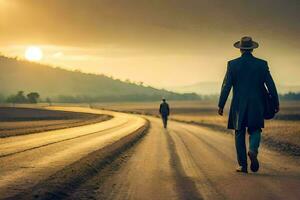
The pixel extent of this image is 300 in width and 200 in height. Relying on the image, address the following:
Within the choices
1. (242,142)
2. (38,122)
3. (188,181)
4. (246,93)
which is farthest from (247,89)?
(38,122)

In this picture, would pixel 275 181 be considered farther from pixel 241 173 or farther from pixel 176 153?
pixel 176 153

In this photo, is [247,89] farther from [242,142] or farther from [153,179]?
[153,179]

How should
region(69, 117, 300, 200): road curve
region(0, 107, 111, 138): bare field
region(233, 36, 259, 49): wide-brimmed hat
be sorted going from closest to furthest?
region(69, 117, 300, 200): road curve < region(233, 36, 259, 49): wide-brimmed hat < region(0, 107, 111, 138): bare field

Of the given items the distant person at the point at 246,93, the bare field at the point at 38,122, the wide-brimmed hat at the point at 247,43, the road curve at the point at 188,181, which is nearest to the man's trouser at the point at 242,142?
the distant person at the point at 246,93

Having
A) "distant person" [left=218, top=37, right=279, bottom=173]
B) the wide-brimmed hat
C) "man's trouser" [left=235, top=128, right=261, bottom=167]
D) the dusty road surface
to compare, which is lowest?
the dusty road surface

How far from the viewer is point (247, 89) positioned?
10383 millimetres

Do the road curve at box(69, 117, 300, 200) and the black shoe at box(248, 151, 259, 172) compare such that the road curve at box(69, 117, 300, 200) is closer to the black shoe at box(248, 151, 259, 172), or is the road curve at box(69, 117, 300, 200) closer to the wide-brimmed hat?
the black shoe at box(248, 151, 259, 172)

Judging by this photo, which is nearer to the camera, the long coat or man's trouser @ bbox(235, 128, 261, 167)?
man's trouser @ bbox(235, 128, 261, 167)

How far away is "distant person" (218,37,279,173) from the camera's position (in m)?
10.2

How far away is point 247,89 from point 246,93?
77 millimetres

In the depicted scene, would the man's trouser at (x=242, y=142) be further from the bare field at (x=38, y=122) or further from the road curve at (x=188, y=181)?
the bare field at (x=38, y=122)

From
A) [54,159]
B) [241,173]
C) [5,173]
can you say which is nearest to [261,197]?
[241,173]

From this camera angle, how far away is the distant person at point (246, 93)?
10.2 m

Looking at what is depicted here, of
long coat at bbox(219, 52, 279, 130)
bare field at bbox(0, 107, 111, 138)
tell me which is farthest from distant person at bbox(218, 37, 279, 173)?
bare field at bbox(0, 107, 111, 138)
